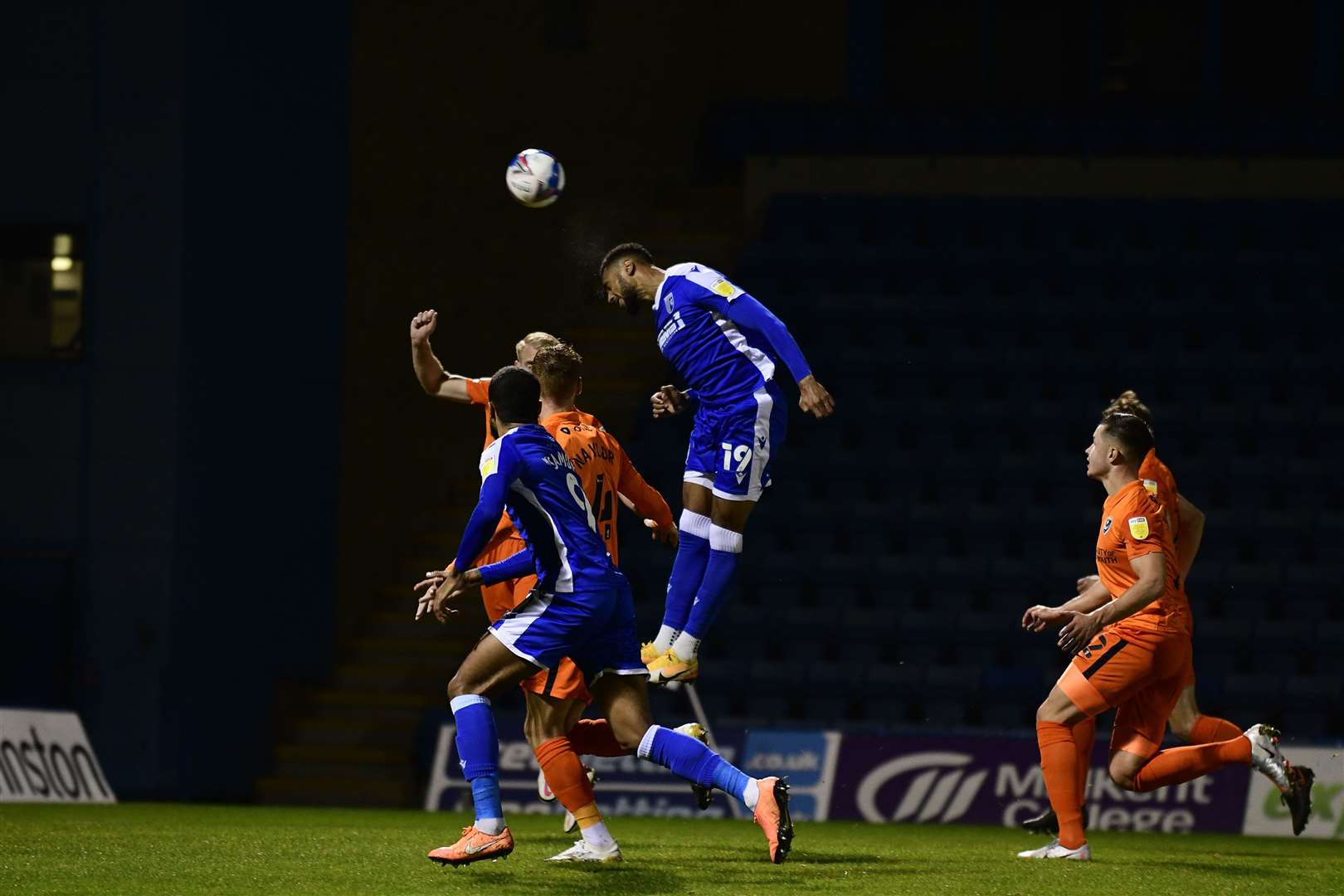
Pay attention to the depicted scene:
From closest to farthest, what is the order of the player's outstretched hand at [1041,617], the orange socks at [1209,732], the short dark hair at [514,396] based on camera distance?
the short dark hair at [514,396], the player's outstretched hand at [1041,617], the orange socks at [1209,732]

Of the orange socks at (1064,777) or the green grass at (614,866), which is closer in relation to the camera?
the green grass at (614,866)

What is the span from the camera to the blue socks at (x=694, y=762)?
240 inches

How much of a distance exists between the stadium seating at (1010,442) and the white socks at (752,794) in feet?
19.8

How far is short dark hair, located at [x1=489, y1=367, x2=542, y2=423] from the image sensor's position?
5.98 meters

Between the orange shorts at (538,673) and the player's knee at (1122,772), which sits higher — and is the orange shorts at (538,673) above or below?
above

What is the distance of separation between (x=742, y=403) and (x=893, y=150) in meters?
8.32

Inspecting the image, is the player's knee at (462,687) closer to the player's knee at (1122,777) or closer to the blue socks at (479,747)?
the blue socks at (479,747)

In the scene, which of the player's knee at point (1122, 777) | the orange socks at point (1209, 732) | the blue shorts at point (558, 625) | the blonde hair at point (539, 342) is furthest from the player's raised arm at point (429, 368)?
the orange socks at point (1209, 732)

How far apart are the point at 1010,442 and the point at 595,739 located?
7.12m

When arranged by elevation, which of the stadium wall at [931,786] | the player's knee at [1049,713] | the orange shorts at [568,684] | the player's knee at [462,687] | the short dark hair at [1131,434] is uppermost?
the short dark hair at [1131,434]

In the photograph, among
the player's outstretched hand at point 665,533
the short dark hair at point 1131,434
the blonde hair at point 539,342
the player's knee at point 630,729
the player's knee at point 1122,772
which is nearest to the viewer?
the player's knee at point 630,729

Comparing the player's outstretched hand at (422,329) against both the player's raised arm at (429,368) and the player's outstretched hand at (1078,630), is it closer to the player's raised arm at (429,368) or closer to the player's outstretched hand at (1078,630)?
the player's raised arm at (429,368)

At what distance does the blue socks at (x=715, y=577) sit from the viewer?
7.36 m

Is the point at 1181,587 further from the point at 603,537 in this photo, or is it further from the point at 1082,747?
the point at 603,537
